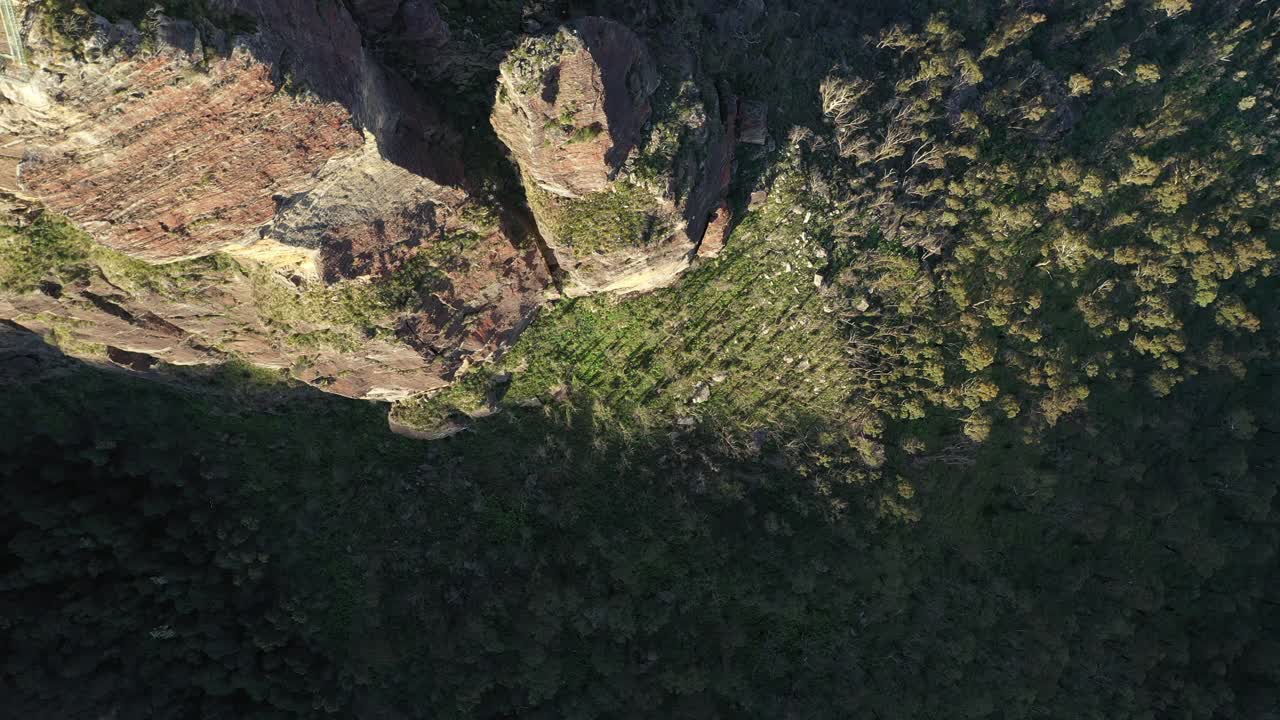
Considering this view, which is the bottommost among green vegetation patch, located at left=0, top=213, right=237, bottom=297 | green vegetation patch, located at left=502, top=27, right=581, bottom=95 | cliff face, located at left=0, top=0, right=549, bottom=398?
green vegetation patch, located at left=0, top=213, right=237, bottom=297

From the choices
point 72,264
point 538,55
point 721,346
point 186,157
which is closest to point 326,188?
point 186,157

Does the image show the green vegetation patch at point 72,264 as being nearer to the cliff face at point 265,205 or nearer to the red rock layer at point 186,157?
the cliff face at point 265,205

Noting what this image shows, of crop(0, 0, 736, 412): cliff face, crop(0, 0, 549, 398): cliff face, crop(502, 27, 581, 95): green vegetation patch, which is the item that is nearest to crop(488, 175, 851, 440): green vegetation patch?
crop(0, 0, 736, 412): cliff face

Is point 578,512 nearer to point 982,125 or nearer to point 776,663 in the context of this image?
point 776,663

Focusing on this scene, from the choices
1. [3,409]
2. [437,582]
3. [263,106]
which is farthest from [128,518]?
[263,106]

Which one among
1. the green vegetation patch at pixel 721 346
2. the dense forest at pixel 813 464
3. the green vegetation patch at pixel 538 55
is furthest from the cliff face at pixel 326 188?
the dense forest at pixel 813 464

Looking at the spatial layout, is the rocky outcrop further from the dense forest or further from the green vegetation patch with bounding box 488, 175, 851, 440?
the dense forest
